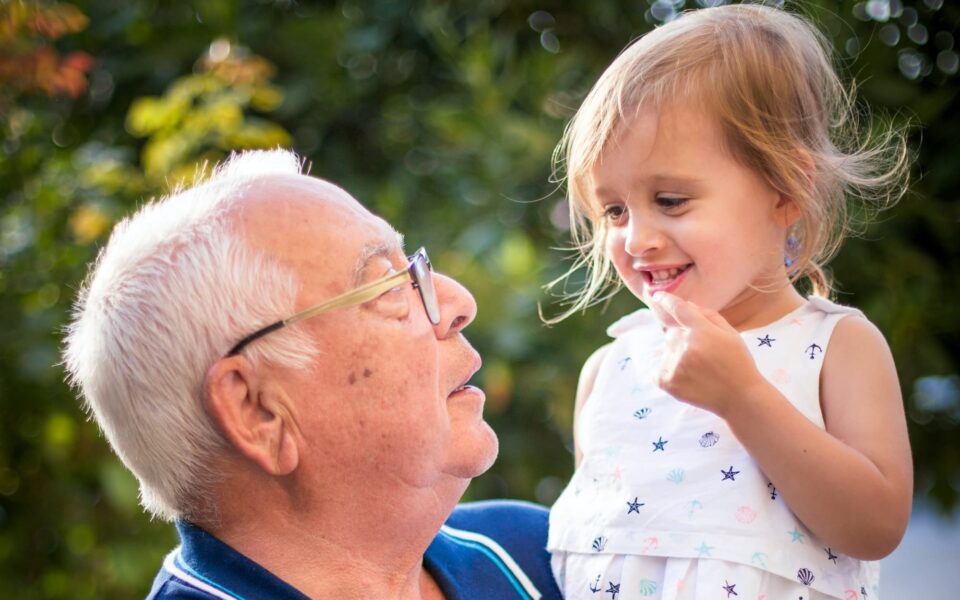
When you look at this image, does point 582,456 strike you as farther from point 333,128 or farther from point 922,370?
point 333,128

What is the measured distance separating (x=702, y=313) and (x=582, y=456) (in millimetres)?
447

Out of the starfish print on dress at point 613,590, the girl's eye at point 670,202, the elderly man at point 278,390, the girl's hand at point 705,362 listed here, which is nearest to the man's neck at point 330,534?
the elderly man at point 278,390

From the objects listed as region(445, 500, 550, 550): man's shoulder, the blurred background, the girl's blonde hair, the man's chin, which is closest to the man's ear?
the man's chin

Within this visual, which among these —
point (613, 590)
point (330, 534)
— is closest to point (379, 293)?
point (330, 534)

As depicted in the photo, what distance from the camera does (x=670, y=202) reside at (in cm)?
176

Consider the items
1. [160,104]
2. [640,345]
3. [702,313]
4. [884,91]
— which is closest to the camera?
[702,313]

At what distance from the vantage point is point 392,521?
179cm

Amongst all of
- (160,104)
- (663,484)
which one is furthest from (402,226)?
(663,484)

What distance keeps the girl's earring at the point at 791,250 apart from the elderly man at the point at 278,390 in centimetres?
59

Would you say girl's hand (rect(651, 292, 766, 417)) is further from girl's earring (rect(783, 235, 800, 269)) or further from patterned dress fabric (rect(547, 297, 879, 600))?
girl's earring (rect(783, 235, 800, 269))

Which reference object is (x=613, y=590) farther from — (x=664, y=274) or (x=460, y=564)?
(x=664, y=274)

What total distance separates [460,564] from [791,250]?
80 centimetres

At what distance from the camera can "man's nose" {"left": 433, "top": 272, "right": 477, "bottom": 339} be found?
1.86m

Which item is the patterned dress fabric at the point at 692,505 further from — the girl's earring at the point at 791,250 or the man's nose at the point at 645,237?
the man's nose at the point at 645,237
